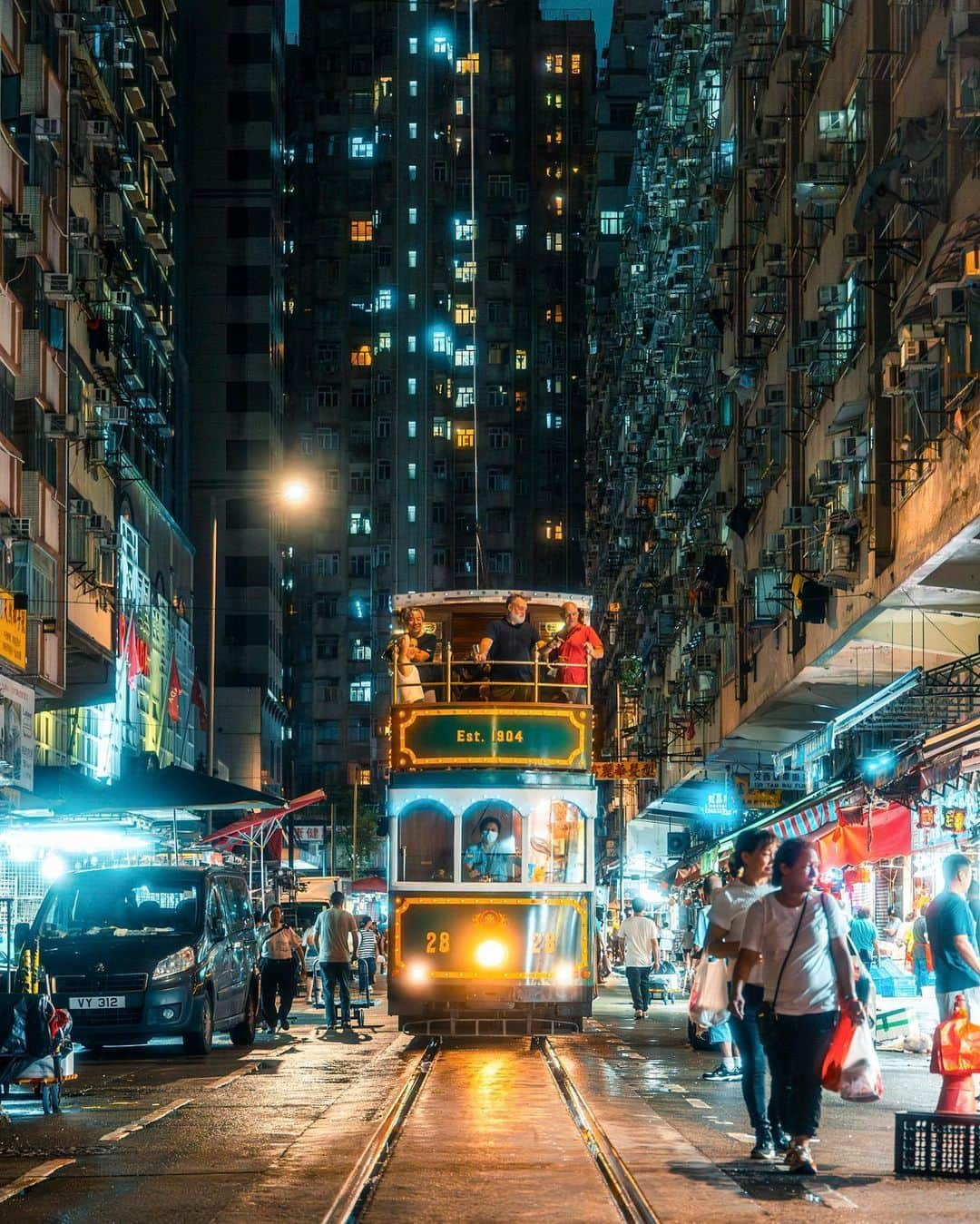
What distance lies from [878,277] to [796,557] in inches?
310

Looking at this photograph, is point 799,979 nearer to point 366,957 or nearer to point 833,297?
point 833,297

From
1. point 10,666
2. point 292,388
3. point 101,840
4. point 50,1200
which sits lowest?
point 50,1200

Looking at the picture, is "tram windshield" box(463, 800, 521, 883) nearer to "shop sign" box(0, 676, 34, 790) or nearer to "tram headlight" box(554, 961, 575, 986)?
"tram headlight" box(554, 961, 575, 986)

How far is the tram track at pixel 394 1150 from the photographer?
952cm

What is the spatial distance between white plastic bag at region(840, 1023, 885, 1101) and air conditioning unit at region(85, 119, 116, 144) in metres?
31.3

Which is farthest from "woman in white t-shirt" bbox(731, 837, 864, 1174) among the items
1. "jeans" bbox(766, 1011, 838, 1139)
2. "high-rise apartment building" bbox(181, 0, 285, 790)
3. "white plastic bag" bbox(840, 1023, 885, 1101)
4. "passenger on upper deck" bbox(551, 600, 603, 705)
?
"high-rise apartment building" bbox(181, 0, 285, 790)

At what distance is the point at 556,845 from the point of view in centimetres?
2353

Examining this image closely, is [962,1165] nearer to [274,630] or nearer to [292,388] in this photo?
[274,630]

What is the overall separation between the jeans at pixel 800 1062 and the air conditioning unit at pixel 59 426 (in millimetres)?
25717

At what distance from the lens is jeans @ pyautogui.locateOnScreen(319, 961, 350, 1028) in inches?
1099

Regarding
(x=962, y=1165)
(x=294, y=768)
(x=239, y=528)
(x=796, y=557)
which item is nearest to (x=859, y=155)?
(x=796, y=557)

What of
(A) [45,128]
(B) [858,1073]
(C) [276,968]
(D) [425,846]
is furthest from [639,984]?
(B) [858,1073]

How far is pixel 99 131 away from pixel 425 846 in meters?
20.4

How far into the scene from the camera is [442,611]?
26281 mm
